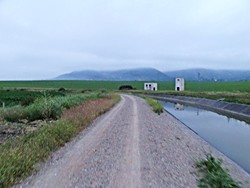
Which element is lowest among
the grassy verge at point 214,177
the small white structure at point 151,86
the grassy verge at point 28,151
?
the small white structure at point 151,86

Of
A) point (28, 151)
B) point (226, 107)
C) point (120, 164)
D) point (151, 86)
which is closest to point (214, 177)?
point (120, 164)

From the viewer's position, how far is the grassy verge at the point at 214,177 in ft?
33.5

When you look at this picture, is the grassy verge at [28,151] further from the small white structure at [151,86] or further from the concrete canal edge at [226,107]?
the small white structure at [151,86]

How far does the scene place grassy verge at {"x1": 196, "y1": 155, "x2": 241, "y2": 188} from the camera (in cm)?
1022

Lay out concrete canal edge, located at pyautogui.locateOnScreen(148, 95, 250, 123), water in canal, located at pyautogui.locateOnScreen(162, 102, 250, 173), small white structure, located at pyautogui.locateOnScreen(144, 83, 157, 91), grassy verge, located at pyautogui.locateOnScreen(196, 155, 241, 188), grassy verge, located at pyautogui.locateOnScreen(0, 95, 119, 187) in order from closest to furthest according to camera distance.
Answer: grassy verge, located at pyautogui.locateOnScreen(0, 95, 119, 187)
grassy verge, located at pyautogui.locateOnScreen(196, 155, 241, 188)
water in canal, located at pyautogui.locateOnScreen(162, 102, 250, 173)
concrete canal edge, located at pyautogui.locateOnScreen(148, 95, 250, 123)
small white structure, located at pyautogui.locateOnScreen(144, 83, 157, 91)

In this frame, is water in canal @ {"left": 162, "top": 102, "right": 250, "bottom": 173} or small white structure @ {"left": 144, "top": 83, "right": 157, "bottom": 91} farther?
small white structure @ {"left": 144, "top": 83, "right": 157, "bottom": 91}

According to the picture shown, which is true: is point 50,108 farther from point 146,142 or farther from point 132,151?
point 132,151

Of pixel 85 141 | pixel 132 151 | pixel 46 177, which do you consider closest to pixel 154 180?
pixel 46 177

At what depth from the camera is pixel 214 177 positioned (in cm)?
1071

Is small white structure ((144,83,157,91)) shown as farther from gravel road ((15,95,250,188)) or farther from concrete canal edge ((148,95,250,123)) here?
gravel road ((15,95,250,188))

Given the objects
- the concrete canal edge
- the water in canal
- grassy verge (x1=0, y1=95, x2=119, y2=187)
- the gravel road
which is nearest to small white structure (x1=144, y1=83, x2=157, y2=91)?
the concrete canal edge

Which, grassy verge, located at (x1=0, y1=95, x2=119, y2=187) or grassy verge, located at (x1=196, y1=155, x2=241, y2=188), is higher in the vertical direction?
grassy verge, located at (x1=0, y1=95, x2=119, y2=187)

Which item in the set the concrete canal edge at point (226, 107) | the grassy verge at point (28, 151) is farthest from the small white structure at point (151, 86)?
the grassy verge at point (28, 151)

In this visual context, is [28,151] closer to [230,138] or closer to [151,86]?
[230,138]
